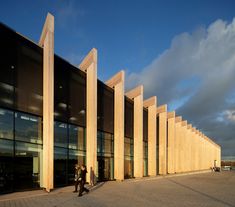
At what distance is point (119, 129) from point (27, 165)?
1045 cm

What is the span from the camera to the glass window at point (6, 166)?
13.7 metres

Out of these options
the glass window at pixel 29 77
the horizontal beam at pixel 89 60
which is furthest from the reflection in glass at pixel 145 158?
the glass window at pixel 29 77

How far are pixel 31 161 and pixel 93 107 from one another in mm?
6413

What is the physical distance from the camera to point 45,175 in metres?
15.6

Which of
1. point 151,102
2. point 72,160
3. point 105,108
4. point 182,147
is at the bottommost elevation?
point 182,147

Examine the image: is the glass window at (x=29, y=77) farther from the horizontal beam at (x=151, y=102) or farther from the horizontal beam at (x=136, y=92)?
the horizontal beam at (x=151, y=102)

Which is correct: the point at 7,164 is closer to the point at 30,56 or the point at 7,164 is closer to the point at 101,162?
the point at 30,56

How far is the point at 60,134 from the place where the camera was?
58.8 ft

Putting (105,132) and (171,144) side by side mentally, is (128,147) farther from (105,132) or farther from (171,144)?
(171,144)

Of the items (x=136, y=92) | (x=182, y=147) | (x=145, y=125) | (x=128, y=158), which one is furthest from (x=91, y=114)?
(x=182, y=147)

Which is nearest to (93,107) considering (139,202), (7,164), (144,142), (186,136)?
(7,164)

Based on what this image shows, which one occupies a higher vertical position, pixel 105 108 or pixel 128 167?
pixel 105 108

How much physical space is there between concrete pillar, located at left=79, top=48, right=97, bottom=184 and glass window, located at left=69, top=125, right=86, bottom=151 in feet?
1.27

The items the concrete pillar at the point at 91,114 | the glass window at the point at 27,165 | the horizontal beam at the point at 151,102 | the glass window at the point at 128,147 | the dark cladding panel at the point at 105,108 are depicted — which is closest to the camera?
the glass window at the point at 27,165
